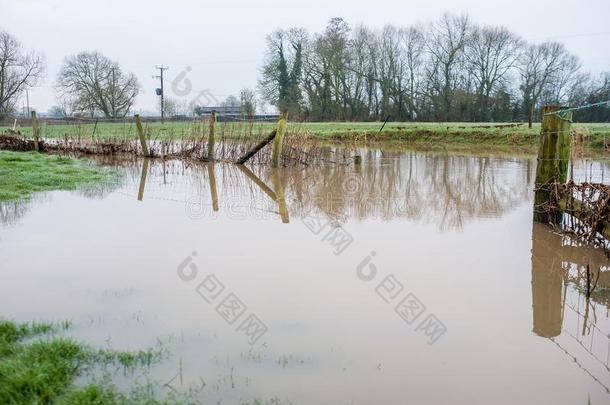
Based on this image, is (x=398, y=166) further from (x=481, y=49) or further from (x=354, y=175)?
(x=481, y=49)

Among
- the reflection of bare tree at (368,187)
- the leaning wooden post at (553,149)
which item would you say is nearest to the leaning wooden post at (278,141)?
the reflection of bare tree at (368,187)

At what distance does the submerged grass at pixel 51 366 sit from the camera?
9.86 ft

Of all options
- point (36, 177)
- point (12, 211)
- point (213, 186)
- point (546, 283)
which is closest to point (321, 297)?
point (546, 283)

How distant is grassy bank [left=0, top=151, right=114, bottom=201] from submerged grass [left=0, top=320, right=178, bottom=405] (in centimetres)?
655

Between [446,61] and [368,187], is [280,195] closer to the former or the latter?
[368,187]

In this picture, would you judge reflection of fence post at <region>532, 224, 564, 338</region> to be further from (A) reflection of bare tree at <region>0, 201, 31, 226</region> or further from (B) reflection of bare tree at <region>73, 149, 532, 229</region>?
(A) reflection of bare tree at <region>0, 201, 31, 226</region>

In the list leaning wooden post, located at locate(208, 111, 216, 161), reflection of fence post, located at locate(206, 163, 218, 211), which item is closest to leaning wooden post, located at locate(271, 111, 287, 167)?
reflection of fence post, located at locate(206, 163, 218, 211)

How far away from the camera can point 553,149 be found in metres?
7.51

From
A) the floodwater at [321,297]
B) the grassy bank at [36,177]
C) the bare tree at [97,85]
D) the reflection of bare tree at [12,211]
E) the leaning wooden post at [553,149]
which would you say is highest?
the bare tree at [97,85]

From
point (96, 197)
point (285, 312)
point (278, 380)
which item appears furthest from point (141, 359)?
point (96, 197)

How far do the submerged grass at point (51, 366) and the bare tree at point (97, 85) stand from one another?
5598 centimetres

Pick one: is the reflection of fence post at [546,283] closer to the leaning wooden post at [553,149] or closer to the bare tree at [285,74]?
the leaning wooden post at [553,149]

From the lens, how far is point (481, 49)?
174 ft

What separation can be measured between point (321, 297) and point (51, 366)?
2389mm
